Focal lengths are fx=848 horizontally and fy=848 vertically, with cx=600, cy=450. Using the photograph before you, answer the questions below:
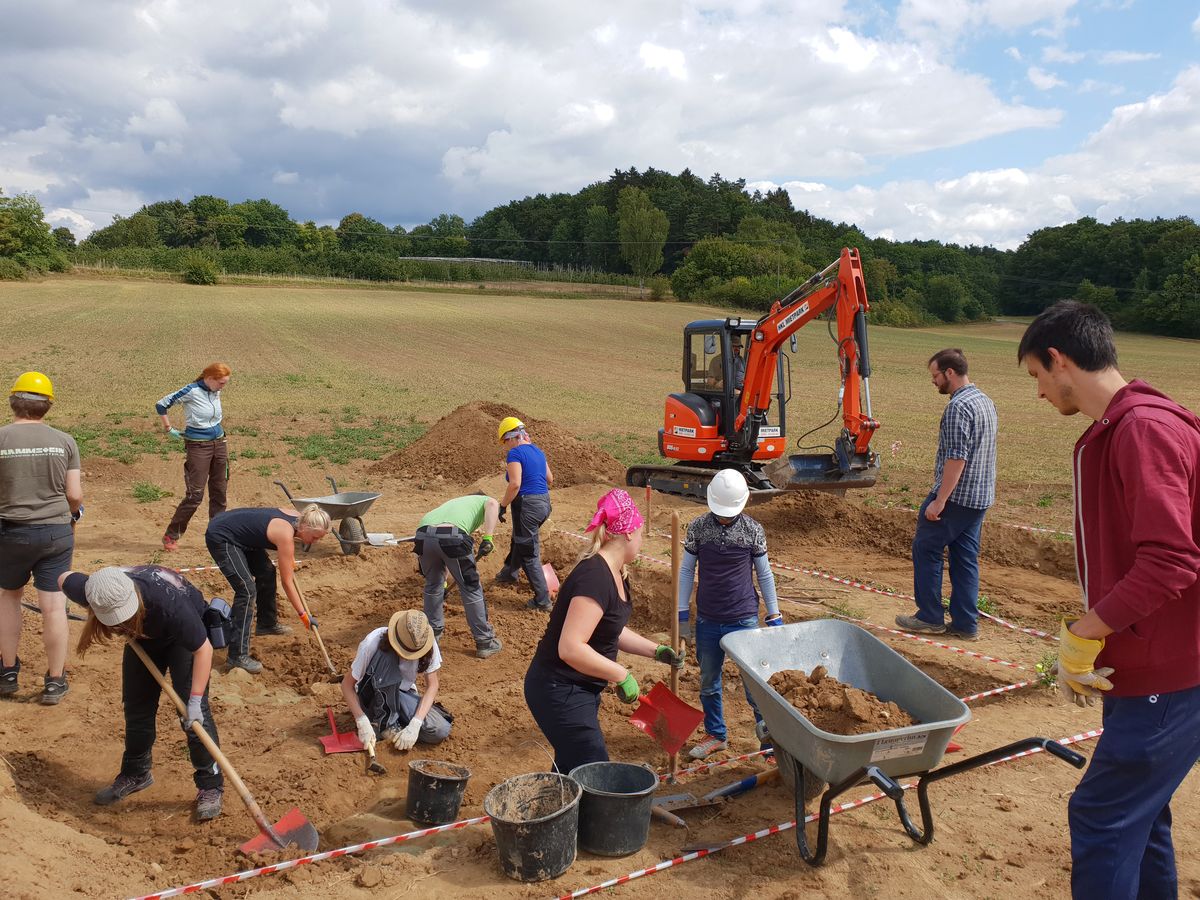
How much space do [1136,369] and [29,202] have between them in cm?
7018

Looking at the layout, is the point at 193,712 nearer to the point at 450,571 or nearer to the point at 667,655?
the point at 450,571

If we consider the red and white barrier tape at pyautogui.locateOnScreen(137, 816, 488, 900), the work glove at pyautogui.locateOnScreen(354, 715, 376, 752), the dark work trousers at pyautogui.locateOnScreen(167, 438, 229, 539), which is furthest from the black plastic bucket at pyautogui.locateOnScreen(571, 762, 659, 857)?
the dark work trousers at pyautogui.locateOnScreen(167, 438, 229, 539)

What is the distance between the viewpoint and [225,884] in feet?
13.0

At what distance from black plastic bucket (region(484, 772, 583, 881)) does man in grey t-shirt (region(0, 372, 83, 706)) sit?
12.5ft

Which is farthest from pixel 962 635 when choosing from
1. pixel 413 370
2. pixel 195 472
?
pixel 413 370

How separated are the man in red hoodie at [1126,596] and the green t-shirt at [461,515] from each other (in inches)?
180

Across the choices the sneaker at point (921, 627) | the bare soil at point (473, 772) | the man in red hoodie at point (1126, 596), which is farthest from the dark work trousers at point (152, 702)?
the sneaker at point (921, 627)

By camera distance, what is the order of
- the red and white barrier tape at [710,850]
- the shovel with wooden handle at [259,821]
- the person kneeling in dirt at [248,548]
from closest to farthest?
the red and white barrier tape at [710,850] < the shovel with wooden handle at [259,821] < the person kneeling in dirt at [248,548]

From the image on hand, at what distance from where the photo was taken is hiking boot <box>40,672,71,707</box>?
5902 mm

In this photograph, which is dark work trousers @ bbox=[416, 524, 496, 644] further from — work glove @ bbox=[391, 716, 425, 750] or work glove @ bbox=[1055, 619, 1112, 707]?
work glove @ bbox=[1055, 619, 1112, 707]

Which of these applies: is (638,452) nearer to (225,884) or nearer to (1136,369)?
(225,884)

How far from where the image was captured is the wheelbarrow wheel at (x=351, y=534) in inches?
366

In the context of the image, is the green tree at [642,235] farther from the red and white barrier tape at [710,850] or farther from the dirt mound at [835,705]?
the red and white barrier tape at [710,850]

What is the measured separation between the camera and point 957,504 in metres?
6.65
